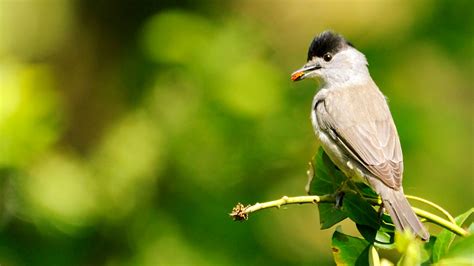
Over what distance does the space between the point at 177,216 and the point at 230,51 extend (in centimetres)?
93

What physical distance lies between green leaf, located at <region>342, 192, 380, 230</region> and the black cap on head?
1.73 meters

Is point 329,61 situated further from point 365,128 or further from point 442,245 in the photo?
point 442,245

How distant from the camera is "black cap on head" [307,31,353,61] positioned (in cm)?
391

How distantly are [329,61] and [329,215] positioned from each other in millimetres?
1852

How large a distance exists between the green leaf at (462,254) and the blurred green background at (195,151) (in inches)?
98.3

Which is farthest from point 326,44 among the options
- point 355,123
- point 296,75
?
point 355,123

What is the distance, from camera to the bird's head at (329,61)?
396 centimetres

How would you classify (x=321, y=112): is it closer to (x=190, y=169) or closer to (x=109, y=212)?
(x=190, y=169)

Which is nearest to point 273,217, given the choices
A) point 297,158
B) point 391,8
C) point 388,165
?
point 297,158

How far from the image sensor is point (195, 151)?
14.1ft

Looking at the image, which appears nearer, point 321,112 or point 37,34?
point 321,112

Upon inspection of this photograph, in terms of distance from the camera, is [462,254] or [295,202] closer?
[462,254]

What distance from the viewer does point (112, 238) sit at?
14.6ft

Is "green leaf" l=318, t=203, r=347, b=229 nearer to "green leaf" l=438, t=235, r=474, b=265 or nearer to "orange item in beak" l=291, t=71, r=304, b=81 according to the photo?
"green leaf" l=438, t=235, r=474, b=265
